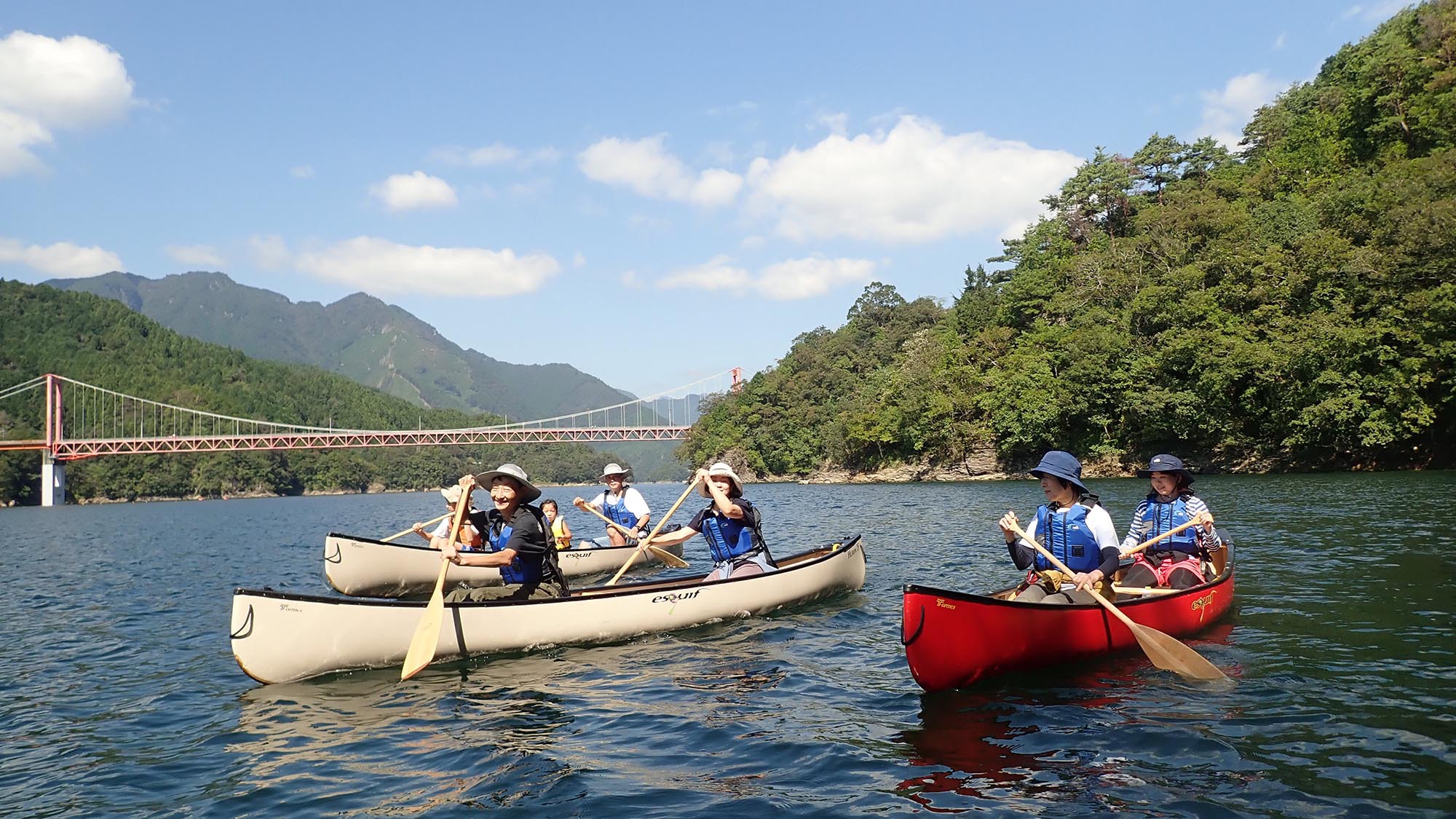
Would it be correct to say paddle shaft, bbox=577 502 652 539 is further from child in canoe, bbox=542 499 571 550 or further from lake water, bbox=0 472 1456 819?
lake water, bbox=0 472 1456 819

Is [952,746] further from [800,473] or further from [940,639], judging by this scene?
[800,473]

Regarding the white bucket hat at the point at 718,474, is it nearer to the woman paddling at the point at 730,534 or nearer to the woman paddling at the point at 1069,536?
the woman paddling at the point at 730,534

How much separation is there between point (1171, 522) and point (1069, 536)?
7.82ft

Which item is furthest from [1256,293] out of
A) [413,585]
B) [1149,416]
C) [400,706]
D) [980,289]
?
[400,706]

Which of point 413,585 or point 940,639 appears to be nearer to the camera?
point 940,639

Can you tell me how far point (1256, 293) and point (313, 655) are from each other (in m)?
42.1

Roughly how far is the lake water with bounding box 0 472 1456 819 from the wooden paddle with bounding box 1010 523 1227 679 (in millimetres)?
170

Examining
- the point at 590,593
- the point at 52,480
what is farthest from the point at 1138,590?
the point at 52,480

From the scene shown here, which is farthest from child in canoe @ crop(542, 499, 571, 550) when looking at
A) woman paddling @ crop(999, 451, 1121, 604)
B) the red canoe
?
the red canoe

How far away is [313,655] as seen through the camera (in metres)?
8.11

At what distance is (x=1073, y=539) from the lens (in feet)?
25.9

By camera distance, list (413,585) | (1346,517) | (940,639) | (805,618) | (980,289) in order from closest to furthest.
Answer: (940,639)
(805,618)
(413,585)
(1346,517)
(980,289)

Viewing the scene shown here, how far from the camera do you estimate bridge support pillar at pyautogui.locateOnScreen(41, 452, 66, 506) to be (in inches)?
2657

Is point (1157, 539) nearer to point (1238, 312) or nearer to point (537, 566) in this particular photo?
point (537, 566)
